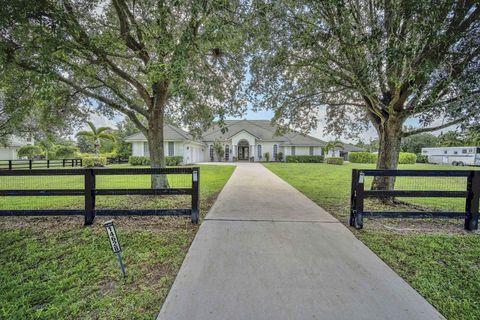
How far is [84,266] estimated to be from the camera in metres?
3.40

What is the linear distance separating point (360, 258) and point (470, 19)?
5963mm

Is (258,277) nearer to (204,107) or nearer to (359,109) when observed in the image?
(204,107)

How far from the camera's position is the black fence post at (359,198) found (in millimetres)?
4805

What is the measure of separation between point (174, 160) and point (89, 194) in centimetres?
1982

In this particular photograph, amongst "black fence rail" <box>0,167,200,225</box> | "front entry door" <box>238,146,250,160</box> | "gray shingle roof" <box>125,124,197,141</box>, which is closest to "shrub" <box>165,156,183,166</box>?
"gray shingle roof" <box>125,124,197,141</box>

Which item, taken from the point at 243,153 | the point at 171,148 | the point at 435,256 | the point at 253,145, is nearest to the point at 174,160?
the point at 171,148

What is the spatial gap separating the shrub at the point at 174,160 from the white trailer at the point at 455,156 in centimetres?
3694

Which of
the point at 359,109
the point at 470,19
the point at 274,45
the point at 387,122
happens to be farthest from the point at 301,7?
the point at 359,109

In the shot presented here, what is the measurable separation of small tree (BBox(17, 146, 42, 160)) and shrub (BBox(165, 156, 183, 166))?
1128 inches

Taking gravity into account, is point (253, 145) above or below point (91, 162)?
above

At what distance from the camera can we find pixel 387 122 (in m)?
7.29

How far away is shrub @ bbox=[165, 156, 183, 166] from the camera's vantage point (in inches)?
950

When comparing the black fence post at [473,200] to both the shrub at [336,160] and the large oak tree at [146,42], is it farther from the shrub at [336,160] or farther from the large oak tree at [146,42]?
the shrub at [336,160]

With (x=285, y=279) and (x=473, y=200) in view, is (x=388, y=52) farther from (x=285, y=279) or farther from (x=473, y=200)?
(x=285, y=279)
